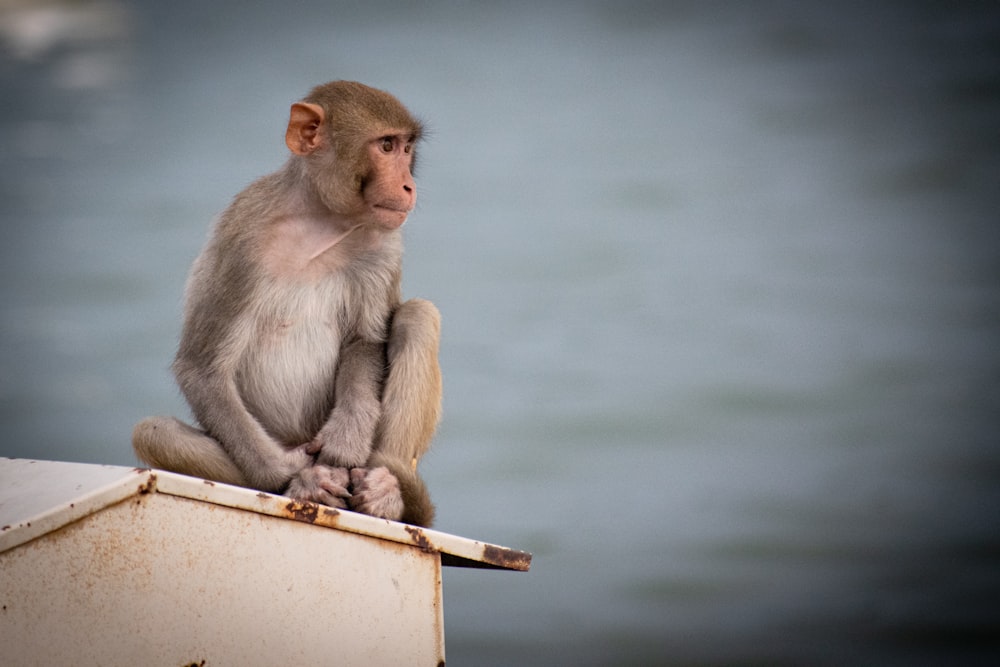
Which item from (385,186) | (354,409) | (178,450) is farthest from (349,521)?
(385,186)

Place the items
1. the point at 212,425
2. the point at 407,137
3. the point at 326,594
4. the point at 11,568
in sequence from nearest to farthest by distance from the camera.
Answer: the point at 11,568, the point at 326,594, the point at 212,425, the point at 407,137

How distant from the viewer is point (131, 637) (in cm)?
276

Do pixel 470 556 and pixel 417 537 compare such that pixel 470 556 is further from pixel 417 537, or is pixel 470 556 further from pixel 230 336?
pixel 230 336

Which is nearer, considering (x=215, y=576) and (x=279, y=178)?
(x=215, y=576)

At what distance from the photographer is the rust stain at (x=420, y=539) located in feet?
11.2

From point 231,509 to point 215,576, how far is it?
0.18 metres

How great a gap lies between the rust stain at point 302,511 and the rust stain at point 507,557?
2.16 feet

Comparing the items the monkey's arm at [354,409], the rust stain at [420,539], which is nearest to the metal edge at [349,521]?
the rust stain at [420,539]

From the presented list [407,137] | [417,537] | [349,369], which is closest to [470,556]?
[417,537]

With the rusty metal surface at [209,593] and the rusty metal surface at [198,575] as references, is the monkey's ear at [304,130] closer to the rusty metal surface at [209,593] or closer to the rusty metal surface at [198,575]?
the rusty metal surface at [198,575]

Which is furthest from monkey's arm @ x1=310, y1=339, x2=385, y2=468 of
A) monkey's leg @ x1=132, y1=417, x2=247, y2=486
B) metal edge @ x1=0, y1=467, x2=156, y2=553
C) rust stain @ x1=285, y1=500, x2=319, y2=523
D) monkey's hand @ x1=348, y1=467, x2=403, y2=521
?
metal edge @ x1=0, y1=467, x2=156, y2=553

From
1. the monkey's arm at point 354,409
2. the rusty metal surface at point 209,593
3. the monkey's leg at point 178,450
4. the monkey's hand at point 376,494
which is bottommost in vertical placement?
the rusty metal surface at point 209,593

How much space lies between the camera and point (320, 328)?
14.5 ft

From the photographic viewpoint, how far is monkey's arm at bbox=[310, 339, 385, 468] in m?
4.24
